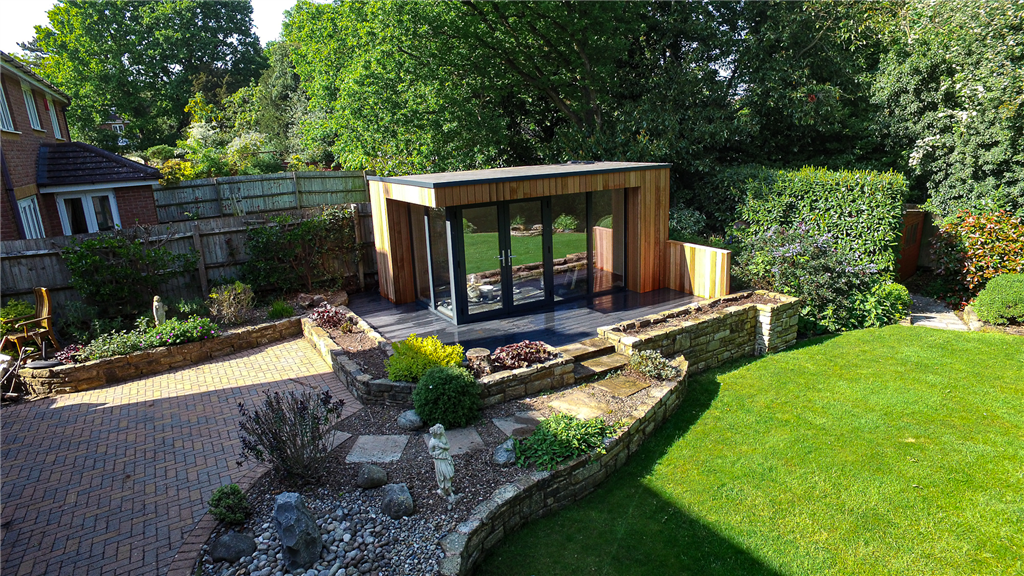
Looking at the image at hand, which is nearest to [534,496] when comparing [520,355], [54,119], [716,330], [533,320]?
[520,355]

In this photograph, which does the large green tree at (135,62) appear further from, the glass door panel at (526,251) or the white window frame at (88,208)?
the glass door panel at (526,251)

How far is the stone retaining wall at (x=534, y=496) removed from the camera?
182 inches

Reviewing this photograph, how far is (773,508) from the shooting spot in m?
5.49

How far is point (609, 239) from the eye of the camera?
35.3 ft

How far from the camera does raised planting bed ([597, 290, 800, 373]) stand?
8.34 meters

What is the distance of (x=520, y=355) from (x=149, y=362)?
617cm

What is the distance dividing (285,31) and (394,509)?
4005cm

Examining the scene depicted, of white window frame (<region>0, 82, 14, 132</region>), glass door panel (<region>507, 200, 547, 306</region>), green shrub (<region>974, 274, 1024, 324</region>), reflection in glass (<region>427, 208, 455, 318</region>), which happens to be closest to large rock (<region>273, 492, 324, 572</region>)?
reflection in glass (<region>427, 208, 455, 318</region>)

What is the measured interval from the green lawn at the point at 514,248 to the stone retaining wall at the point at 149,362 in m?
3.78

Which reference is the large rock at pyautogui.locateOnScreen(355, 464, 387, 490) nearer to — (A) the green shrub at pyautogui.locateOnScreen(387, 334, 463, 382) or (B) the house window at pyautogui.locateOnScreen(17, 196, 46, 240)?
(A) the green shrub at pyautogui.locateOnScreen(387, 334, 463, 382)

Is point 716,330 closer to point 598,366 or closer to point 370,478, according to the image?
point 598,366

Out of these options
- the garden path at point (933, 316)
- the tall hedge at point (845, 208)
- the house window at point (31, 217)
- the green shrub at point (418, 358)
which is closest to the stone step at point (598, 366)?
the green shrub at point (418, 358)

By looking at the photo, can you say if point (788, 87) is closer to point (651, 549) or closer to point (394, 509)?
point (651, 549)

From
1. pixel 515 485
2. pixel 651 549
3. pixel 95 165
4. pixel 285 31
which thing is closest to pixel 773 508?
pixel 651 549
